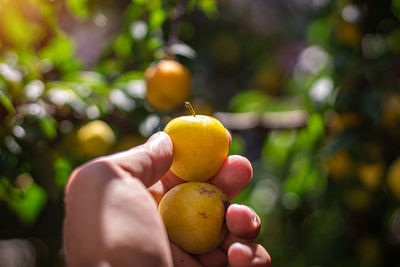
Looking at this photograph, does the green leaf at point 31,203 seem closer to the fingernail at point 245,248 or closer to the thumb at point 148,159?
the thumb at point 148,159

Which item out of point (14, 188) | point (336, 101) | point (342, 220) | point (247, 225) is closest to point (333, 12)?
point (336, 101)

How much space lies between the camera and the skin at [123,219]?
0.56 metres

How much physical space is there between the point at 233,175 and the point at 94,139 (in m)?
0.72

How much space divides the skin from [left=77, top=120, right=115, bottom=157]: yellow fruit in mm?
738

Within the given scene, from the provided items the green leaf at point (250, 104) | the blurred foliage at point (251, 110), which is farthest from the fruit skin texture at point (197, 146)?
the green leaf at point (250, 104)

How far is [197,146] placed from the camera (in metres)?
0.82

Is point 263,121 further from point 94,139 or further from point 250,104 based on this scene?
point 94,139

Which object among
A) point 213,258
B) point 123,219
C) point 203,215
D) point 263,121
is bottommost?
point 263,121

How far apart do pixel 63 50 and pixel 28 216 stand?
64cm

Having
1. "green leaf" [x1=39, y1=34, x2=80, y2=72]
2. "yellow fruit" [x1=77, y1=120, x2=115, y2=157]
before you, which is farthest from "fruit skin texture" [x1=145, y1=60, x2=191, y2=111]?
"green leaf" [x1=39, y1=34, x2=80, y2=72]

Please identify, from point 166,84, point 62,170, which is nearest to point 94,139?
point 62,170

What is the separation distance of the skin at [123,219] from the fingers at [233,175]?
15 cm

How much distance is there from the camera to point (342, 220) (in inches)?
79.4

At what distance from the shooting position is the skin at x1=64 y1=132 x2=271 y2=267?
563 mm
